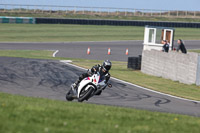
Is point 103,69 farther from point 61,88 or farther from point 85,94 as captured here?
point 61,88

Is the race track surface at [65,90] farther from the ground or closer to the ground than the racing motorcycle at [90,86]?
closer to the ground

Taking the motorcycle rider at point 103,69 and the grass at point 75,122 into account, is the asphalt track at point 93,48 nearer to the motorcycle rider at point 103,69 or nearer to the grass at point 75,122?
the motorcycle rider at point 103,69

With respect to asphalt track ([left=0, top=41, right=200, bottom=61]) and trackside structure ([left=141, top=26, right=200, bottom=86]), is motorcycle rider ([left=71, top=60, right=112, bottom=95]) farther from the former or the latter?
asphalt track ([left=0, top=41, right=200, bottom=61])

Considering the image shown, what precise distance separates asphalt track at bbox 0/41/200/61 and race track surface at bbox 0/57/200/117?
13228mm

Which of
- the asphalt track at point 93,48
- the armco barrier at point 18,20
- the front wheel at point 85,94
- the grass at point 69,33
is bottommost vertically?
the asphalt track at point 93,48

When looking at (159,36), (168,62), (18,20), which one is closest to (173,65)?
(168,62)

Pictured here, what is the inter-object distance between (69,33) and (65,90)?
136 feet

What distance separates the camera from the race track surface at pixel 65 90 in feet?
47.2

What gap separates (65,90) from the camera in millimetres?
Result: 16953

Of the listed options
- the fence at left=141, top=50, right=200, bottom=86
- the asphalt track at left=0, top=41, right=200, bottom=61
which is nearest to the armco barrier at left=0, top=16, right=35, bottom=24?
the asphalt track at left=0, top=41, right=200, bottom=61

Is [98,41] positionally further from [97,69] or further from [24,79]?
[97,69]

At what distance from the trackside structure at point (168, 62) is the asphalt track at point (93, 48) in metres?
6.83

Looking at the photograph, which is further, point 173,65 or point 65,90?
point 173,65

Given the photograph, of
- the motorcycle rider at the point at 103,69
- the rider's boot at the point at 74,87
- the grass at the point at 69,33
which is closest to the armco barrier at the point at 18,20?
the grass at the point at 69,33
